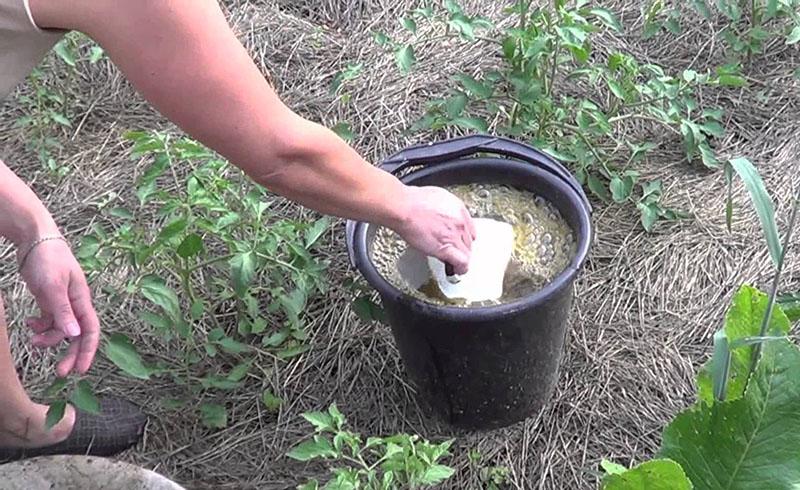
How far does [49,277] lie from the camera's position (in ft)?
5.26

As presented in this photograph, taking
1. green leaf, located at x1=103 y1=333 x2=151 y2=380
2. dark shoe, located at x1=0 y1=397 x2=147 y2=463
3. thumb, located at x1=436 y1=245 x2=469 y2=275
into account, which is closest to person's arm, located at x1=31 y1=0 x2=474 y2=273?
thumb, located at x1=436 y1=245 x2=469 y2=275

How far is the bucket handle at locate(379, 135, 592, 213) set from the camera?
1.86m

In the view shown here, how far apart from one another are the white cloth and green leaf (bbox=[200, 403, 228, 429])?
2.06 ft

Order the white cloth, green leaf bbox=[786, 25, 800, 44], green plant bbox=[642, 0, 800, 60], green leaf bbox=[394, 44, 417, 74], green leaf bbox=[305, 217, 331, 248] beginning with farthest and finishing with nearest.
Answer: green plant bbox=[642, 0, 800, 60] → green leaf bbox=[786, 25, 800, 44] → green leaf bbox=[394, 44, 417, 74] → green leaf bbox=[305, 217, 331, 248] → the white cloth

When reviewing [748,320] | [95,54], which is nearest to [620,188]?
[748,320]

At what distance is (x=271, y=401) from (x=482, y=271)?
657mm

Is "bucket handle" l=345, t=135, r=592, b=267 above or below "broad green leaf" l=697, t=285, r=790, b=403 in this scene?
below

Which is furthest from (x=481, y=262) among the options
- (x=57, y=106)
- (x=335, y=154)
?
(x=57, y=106)

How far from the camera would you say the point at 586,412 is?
2123mm

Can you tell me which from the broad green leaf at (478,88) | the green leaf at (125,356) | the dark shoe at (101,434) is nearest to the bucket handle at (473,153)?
the broad green leaf at (478,88)

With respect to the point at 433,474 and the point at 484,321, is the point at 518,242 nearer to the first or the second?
the point at 484,321

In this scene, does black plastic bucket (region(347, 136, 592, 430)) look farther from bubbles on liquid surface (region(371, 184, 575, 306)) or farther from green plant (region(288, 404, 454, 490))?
green plant (region(288, 404, 454, 490))

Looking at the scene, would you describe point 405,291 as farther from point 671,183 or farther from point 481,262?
point 671,183

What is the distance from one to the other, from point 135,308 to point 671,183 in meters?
1.41
